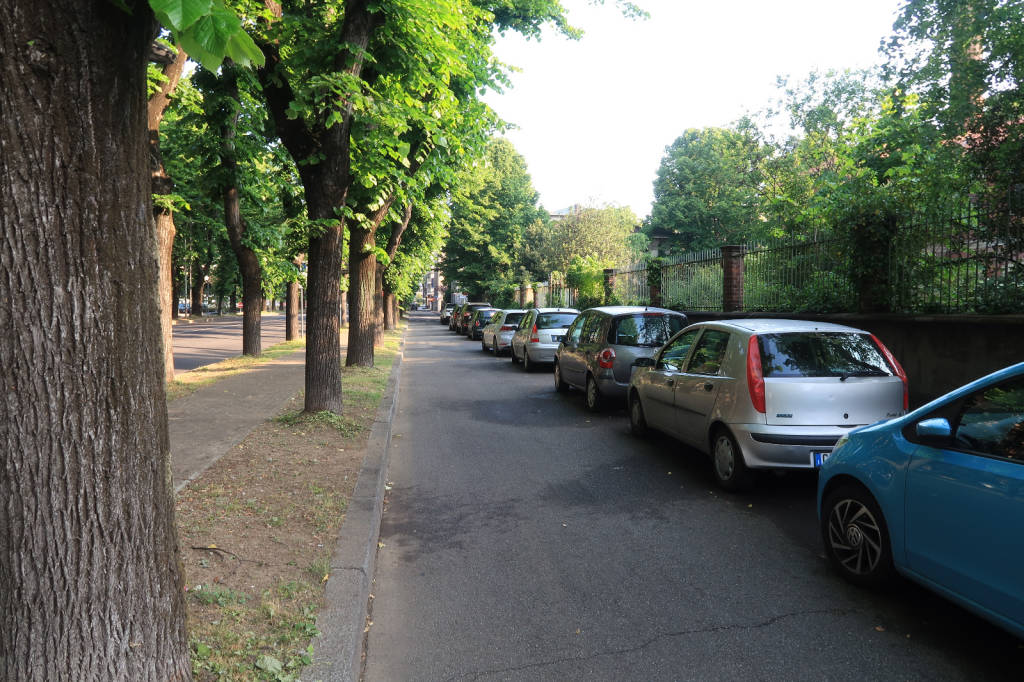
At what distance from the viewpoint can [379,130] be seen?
8.95 metres

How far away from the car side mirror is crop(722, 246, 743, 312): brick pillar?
13059mm

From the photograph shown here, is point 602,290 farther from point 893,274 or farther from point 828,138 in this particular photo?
point 828,138

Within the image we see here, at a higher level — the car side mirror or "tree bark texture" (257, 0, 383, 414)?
"tree bark texture" (257, 0, 383, 414)

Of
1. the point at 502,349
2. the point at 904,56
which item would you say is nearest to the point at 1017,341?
the point at 904,56

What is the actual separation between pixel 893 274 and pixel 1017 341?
2764mm

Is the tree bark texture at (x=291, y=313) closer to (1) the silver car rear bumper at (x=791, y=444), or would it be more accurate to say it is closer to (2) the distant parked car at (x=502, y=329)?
(2) the distant parked car at (x=502, y=329)

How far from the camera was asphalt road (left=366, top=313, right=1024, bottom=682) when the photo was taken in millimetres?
3498

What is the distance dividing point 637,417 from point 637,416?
0.05 ft

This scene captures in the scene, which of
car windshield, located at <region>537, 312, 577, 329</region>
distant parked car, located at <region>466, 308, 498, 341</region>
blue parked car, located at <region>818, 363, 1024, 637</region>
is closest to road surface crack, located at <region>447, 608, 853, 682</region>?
blue parked car, located at <region>818, 363, 1024, 637</region>

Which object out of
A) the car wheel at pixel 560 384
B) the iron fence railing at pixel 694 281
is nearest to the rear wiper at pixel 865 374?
the car wheel at pixel 560 384

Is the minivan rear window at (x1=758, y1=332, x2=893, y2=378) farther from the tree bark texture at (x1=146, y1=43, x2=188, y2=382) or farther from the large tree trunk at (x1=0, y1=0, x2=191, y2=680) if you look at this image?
the tree bark texture at (x1=146, y1=43, x2=188, y2=382)

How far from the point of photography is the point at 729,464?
257 inches

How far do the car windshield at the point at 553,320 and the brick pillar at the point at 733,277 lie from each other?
4273mm

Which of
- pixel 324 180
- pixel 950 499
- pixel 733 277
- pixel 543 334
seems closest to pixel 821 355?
pixel 950 499
